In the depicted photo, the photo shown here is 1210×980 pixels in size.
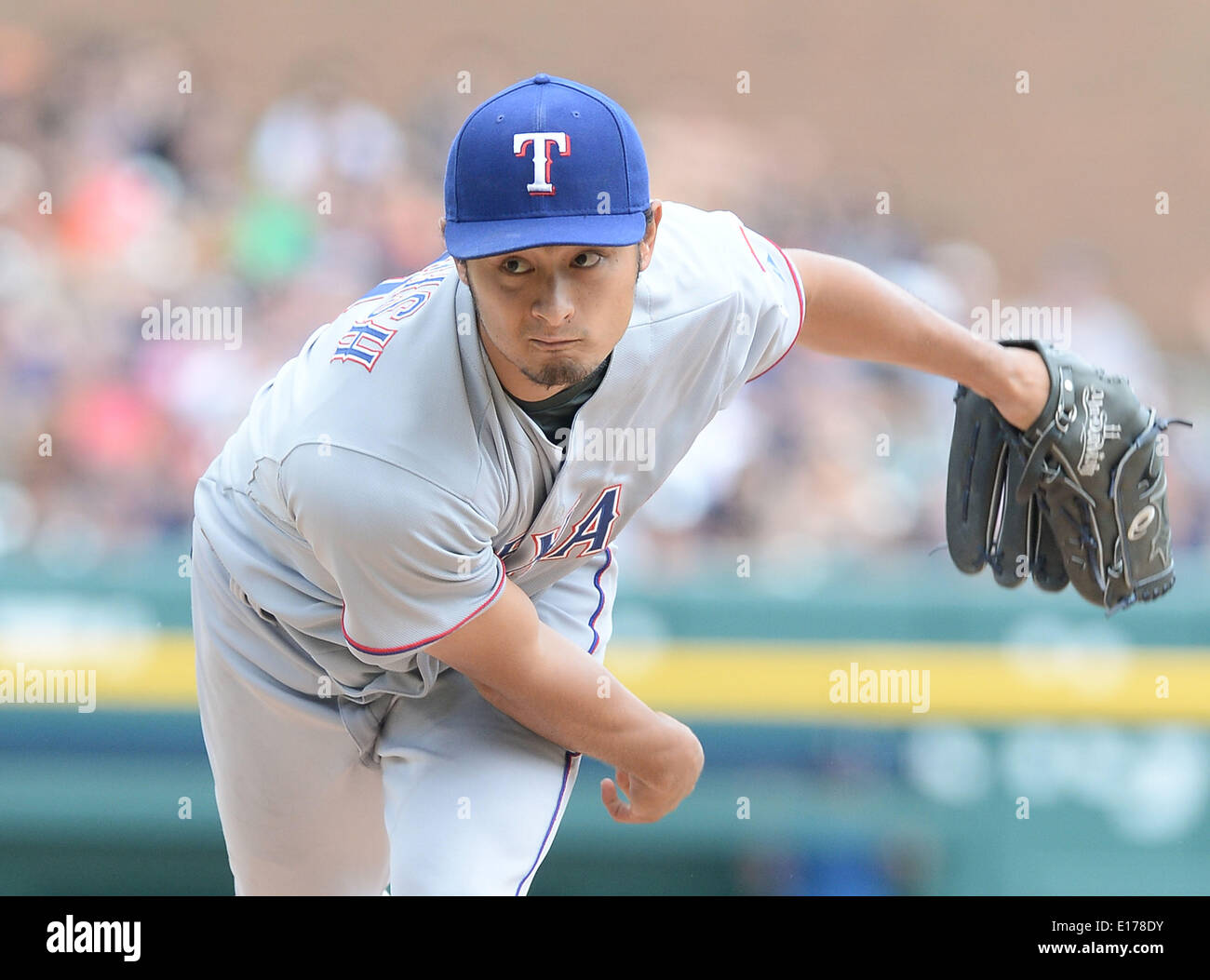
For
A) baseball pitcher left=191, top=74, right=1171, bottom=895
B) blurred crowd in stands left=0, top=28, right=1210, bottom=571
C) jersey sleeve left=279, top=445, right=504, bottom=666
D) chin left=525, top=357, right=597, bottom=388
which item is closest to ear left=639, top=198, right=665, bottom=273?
baseball pitcher left=191, top=74, right=1171, bottom=895

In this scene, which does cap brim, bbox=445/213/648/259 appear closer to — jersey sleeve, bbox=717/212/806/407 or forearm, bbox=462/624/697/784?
jersey sleeve, bbox=717/212/806/407

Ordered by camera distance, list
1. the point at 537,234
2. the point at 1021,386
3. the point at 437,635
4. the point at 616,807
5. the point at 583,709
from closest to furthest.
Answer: the point at 537,234 < the point at 437,635 < the point at 583,709 < the point at 616,807 < the point at 1021,386

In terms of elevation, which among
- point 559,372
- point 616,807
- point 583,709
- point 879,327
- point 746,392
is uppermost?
point 746,392

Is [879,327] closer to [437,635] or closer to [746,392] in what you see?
[437,635]

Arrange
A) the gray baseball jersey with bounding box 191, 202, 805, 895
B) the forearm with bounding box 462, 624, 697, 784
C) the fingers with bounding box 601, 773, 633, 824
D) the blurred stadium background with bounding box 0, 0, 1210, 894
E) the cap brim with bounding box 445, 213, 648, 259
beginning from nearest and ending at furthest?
the cap brim with bounding box 445, 213, 648, 259 → the gray baseball jersey with bounding box 191, 202, 805, 895 → the forearm with bounding box 462, 624, 697, 784 → the fingers with bounding box 601, 773, 633, 824 → the blurred stadium background with bounding box 0, 0, 1210, 894

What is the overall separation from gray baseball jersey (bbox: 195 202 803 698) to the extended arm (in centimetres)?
6

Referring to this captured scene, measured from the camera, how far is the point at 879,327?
5.92ft

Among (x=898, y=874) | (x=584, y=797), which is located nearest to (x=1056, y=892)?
(x=898, y=874)

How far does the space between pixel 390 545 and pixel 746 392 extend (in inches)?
83.1

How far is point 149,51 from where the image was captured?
397 centimetres

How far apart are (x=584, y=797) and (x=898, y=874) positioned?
2.07ft

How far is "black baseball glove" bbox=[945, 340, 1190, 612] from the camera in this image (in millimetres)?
1946

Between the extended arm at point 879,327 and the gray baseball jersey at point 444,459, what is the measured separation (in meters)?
0.06

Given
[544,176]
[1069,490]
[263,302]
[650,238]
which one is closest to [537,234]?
[544,176]
